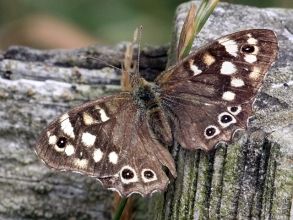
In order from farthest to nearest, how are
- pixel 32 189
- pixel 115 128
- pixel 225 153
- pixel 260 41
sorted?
1. pixel 32 189
2. pixel 115 128
3. pixel 260 41
4. pixel 225 153

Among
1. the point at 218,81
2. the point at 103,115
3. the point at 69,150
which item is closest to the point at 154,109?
the point at 103,115

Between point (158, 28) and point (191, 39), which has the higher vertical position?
point (158, 28)

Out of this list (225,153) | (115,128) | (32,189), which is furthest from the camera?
(32,189)

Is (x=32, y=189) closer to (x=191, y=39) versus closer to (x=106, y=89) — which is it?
(x=106, y=89)

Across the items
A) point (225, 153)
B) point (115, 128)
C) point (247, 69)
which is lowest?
point (225, 153)

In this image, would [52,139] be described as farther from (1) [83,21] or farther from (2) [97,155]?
(1) [83,21]

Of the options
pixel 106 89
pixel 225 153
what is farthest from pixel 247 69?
pixel 106 89
